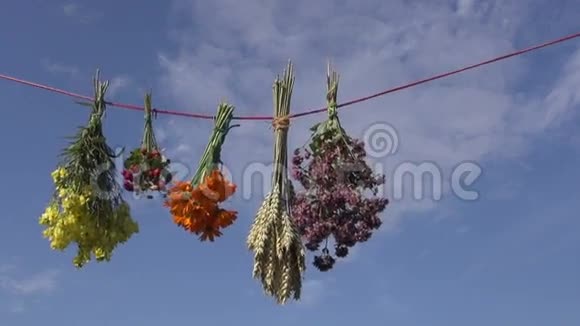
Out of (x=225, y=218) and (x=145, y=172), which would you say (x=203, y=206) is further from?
(x=145, y=172)

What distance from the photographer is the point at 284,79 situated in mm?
4887

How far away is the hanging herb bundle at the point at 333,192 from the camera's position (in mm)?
4691

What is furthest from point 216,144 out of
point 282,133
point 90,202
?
point 90,202

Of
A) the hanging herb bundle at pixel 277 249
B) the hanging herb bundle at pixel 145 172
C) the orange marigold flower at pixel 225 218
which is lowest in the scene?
the hanging herb bundle at pixel 277 249

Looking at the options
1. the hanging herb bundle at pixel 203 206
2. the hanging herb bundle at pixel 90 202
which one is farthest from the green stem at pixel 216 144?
the hanging herb bundle at pixel 90 202

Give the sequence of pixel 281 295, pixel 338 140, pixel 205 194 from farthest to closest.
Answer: pixel 338 140 → pixel 205 194 → pixel 281 295

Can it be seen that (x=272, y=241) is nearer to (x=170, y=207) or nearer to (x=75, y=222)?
(x=170, y=207)

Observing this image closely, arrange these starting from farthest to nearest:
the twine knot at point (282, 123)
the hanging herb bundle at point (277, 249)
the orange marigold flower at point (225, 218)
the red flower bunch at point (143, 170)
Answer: the red flower bunch at point (143, 170) < the twine knot at point (282, 123) < the orange marigold flower at point (225, 218) < the hanging herb bundle at point (277, 249)

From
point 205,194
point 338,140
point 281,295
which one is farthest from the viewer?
point 338,140

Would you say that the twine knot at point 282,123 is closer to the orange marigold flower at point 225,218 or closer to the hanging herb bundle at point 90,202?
the orange marigold flower at point 225,218

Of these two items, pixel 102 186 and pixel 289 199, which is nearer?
pixel 289 199

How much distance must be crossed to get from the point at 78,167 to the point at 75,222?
1.25ft

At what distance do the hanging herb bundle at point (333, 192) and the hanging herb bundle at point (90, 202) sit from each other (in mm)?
1019

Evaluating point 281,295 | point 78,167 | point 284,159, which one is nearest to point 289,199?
point 284,159
